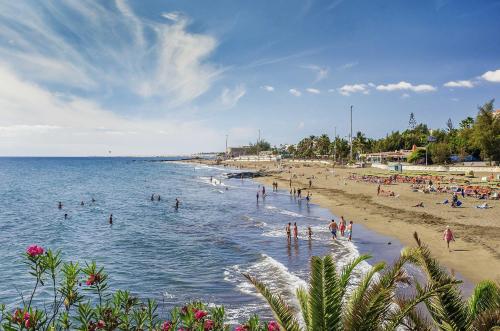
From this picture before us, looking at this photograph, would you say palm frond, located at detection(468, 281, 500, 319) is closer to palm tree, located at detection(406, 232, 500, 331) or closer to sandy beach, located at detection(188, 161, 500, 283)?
palm tree, located at detection(406, 232, 500, 331)

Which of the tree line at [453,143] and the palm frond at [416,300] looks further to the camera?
the tree line at [453,143]

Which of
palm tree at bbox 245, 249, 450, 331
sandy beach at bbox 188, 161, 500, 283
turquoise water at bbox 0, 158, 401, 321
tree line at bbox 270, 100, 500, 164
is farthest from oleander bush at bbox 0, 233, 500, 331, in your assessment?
tree line at bbox 270, 100, 500, 164

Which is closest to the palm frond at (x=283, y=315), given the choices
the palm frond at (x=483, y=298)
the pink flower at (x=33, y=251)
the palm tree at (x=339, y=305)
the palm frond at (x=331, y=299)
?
the palm tree at (x=339, y=305)

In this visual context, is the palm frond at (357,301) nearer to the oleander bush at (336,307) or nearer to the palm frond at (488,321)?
the oleander bush at (336,307)

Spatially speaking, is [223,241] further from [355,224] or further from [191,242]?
[355,224]

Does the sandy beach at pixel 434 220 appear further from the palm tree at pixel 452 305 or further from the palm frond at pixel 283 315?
the palm frond at pixel 283 315

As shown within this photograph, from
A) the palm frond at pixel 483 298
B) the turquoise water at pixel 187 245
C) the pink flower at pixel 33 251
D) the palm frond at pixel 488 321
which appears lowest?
the turquoise water at pixel 187 245

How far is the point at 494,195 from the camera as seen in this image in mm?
39062

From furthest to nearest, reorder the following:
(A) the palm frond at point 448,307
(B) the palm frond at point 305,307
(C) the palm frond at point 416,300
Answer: (B) the palm frond at point 305,307 < (A) the palm frond at point 448,307 < (C) the palm frond at point 416,300

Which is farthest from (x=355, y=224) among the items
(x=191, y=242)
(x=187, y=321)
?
(x=187, y=321)

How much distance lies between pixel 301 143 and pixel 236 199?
141635mm

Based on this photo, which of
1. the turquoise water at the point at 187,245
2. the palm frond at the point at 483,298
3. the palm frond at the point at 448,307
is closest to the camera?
the palm frond at the point at 448,307

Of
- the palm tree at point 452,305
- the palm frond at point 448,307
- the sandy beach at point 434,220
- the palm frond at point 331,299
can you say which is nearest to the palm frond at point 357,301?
the palm frond at point 331,299

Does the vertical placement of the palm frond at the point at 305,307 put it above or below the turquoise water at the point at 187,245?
above
